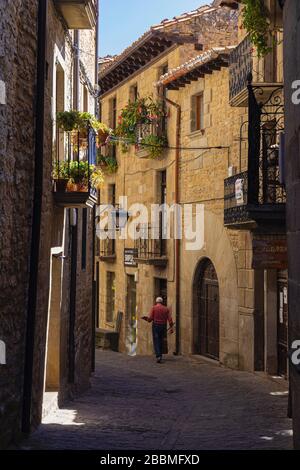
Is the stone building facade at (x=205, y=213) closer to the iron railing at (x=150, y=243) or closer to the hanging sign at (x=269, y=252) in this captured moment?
the iron railing at (x=150, y=243)

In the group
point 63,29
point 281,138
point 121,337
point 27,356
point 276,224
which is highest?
point 63,29

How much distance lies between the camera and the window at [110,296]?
83.4 ft

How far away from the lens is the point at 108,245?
24719mm

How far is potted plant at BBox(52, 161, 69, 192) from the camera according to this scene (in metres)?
9.90

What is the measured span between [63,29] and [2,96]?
14.3 feet

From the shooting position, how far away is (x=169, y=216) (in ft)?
65.8

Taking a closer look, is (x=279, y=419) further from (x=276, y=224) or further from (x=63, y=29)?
(x=63, y=29)

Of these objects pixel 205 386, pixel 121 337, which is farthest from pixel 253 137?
pixel 121 337

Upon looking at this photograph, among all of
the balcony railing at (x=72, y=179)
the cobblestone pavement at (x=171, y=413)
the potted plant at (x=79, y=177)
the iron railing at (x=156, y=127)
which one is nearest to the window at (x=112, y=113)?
the iron railing at (x=156, y=127)

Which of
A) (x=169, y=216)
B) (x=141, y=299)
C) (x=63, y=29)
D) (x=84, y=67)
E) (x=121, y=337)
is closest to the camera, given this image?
(x=63, y=29)

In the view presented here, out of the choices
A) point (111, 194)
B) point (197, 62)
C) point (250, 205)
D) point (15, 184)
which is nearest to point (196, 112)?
point (197, 62)

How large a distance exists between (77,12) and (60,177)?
2.18 m

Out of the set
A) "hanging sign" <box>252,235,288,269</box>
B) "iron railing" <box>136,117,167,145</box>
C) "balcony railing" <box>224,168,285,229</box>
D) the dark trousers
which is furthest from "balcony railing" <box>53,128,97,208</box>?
"iron railing" <box>136,117,167,145</box>

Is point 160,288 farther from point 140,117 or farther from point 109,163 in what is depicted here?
point 109,163
